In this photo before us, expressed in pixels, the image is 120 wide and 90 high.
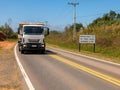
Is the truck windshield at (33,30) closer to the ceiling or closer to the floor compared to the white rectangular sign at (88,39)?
closer to the ceiling

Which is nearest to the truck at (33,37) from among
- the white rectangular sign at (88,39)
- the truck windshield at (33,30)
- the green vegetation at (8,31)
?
the truck windshield at (33,30)

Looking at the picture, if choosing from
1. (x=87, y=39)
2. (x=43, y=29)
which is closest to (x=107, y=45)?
(x=87, y=39)

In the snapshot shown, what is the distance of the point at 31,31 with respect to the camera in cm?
3472

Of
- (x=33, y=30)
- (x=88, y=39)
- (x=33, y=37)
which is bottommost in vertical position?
(x=88, y=39)

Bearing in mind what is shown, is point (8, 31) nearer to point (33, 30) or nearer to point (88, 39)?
point (88, 39)

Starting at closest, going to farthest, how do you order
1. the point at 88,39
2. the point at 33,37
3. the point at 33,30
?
1. the point at 33,37
2. the point at 33,30
3. the point at 88,39

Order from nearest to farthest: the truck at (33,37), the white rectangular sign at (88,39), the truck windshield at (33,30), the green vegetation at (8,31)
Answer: the truck at (33,37) < the truck windshield at (33,30) < the white rectangular sign at (88,39) < the green vegetation at (8,31)

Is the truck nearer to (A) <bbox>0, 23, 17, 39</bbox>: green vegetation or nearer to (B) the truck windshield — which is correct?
(B) the truck windshield

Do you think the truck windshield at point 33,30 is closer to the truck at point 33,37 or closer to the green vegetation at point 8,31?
the truck at point 33,37

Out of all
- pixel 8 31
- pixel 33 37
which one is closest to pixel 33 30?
pixel 33 37

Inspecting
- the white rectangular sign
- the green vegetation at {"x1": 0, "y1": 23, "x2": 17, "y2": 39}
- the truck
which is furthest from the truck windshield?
the green vegetation at {"x1": 0, "y1": 23, "x2": 17, "y2": 39}

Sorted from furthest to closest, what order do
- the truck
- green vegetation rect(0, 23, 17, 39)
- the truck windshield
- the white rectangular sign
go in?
green vegetation rect(0, 23, 17, 39) < the white rectangular sign < the truck windshield < the truck

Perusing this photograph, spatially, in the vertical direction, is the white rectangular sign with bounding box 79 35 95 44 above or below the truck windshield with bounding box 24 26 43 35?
below

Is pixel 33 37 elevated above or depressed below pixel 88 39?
above
